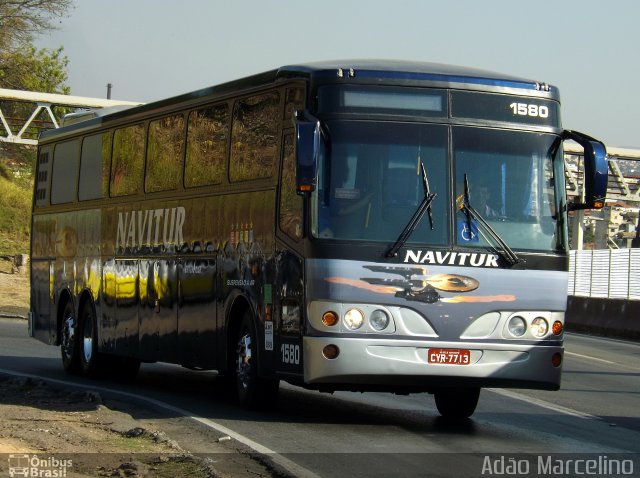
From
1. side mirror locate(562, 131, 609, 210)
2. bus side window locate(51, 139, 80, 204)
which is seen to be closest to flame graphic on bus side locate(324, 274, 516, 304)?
side mirror locate(562, 131, 609, 210)

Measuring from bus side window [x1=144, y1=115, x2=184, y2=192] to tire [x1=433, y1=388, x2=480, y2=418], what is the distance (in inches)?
160

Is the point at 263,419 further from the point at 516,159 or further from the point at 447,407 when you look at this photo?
the point at 516,159

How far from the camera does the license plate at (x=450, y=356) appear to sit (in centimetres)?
1165

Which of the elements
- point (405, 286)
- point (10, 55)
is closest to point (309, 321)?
point (405, 286)

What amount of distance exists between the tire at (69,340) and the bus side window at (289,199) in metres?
7.21

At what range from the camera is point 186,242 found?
49.2ft

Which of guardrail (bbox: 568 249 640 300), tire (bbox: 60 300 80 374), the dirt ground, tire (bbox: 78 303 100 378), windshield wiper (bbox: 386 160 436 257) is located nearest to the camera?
the dirt ground

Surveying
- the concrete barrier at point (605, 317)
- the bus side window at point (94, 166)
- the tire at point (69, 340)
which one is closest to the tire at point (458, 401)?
the bus side window at point (94, 166)

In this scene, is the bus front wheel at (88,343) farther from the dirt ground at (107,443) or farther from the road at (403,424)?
the dirt ground at (107,443)

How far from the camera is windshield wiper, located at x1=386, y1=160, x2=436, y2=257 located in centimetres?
1160

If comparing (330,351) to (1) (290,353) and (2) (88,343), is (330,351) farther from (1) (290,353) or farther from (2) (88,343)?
(2) (88,343)

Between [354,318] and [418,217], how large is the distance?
1.06 meters

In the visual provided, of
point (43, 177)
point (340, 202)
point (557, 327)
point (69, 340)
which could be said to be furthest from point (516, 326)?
point (43, 177)

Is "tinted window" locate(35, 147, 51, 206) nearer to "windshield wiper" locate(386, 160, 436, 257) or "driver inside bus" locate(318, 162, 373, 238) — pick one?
"driver inside bus" locate(318, 162, 373, 238)
